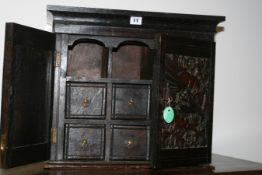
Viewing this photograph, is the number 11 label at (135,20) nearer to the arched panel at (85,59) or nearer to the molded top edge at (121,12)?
the molded top edge at (121,12)

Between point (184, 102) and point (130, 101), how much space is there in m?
0.24

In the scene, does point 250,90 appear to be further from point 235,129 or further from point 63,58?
point 63,58

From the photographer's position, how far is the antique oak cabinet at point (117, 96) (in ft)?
5.54

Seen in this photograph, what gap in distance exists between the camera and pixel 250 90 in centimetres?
246

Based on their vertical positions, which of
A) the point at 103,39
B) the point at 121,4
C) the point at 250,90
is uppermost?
the point at 121,4

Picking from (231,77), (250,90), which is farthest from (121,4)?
(250,90)

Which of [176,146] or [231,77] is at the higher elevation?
[231,77]

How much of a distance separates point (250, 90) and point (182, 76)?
86cm

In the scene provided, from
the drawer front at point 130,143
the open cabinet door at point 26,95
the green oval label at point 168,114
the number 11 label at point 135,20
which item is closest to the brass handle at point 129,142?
the drawer front at point 130,143

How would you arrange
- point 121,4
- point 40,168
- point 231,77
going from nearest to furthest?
point 40,168 → point 121,4 → point 231,77

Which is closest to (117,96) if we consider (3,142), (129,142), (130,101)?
(130,101)

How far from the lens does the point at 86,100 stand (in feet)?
5.86

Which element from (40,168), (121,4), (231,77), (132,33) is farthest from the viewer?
(231,77)

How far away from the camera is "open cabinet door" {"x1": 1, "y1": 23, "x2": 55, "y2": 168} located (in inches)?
60.7
